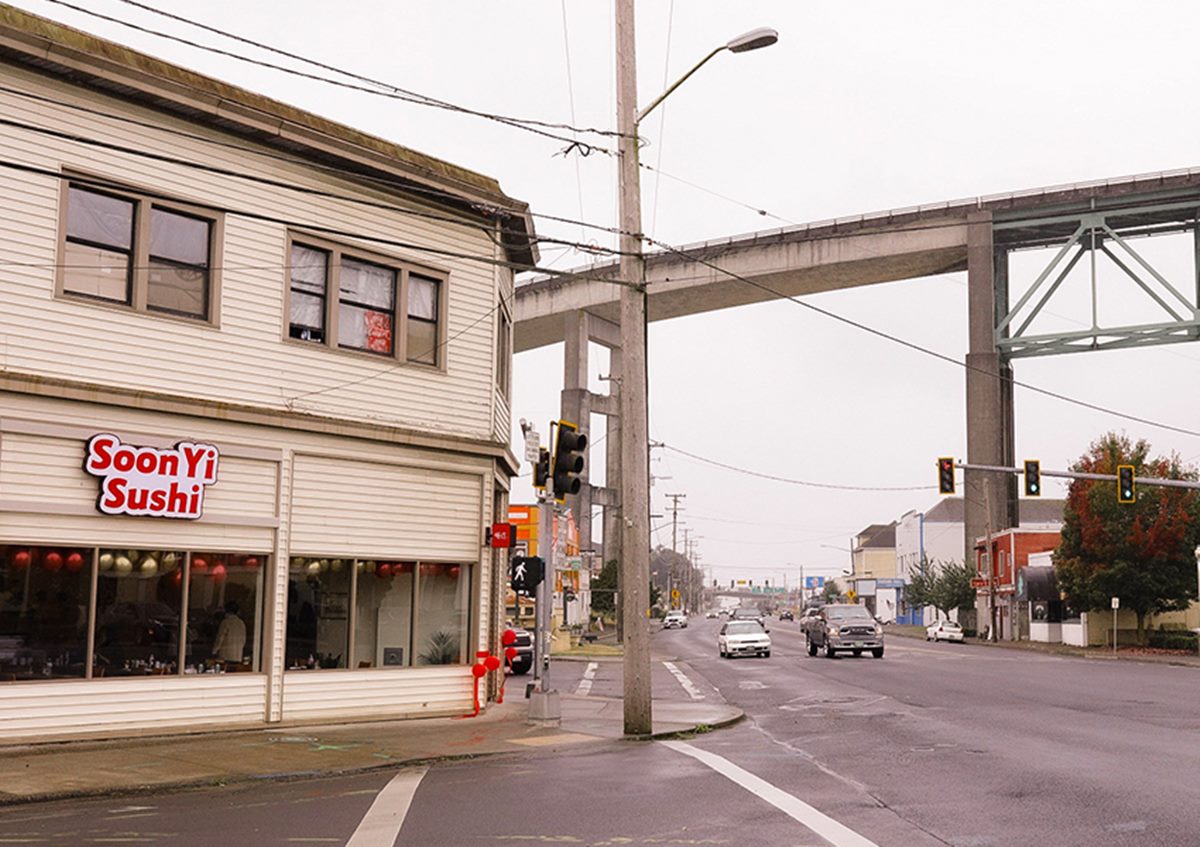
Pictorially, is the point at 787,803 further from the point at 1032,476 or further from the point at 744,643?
the point at 744,643

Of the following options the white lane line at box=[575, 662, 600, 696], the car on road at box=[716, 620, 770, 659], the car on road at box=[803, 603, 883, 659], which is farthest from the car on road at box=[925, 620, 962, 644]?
the white lane line at box=[575, 662, 600, 696]

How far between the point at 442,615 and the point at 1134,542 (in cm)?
4524

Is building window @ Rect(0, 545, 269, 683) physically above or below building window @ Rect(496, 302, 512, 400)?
below

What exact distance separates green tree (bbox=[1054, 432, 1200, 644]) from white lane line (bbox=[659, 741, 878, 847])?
47010 mm

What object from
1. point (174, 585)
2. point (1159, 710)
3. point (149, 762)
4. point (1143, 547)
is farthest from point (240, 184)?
point (1143, 547)

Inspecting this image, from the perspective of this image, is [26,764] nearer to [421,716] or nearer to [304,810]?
[304,810]

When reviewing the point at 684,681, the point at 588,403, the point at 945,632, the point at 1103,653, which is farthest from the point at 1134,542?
the point at 684,681

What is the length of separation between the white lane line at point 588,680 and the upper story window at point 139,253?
14.0 meters

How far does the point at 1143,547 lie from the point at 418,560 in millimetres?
46024

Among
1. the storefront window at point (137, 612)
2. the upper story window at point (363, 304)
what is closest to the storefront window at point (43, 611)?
the storefront window at point (137, 612)

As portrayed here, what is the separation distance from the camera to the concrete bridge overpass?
5338 centimetres

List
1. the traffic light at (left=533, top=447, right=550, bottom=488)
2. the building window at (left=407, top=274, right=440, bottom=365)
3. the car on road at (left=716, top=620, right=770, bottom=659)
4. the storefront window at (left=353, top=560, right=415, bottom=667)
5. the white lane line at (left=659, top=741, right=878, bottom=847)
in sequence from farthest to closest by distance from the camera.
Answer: the car on road at (left=716, top=620, right=770, bottom=659), the building window at (left=407, top=274, right=440, bottom=365), the traffic light at (left=533, top=447, right=550, bottom=488), the storefront window at (left=353, top=560, right=415, bottom=667), the white lane line at (left=659, top=741, right=878, bottom=847)

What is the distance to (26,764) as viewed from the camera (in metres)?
14.0

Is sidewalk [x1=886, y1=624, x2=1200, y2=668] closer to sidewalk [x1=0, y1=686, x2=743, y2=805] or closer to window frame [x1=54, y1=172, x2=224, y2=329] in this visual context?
sidewalk [x1=0, y1=686, x2=743, y2=805]
